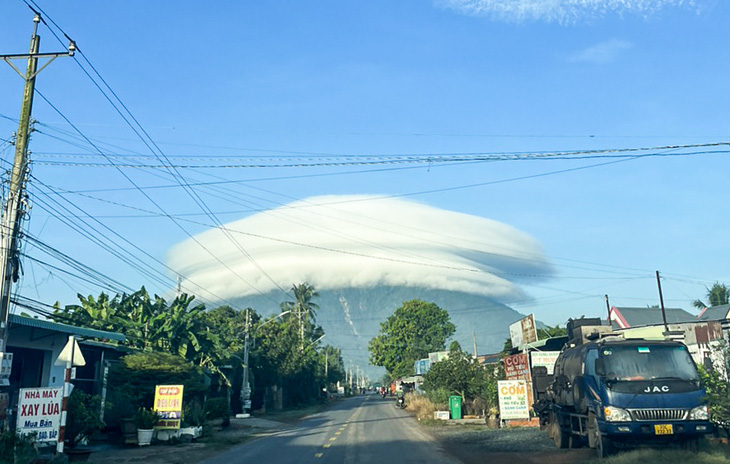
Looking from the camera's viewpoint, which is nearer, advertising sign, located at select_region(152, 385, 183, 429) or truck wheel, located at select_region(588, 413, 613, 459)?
truck wheel, located at select_region(588, 413, 613, 459)

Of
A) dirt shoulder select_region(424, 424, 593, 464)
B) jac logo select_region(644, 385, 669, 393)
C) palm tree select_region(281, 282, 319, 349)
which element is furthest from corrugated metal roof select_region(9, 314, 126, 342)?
palm tree select_region(281, 282, 319, 349)

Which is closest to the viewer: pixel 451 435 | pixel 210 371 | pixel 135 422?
pixel 135 422

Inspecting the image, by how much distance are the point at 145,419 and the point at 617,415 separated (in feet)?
58.8

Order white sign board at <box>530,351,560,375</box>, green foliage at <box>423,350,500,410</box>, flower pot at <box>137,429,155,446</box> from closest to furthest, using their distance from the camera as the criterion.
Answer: flower pot at <box>137,429,155,446</box>
white sign board at <box>530,351,560,375</box>
green foliage at <box>423,350,500,410</box>

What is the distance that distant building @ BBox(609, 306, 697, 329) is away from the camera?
60.1 m

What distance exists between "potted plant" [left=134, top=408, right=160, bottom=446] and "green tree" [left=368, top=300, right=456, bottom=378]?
257ft

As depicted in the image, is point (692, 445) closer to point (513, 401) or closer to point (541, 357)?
point (513, 401)

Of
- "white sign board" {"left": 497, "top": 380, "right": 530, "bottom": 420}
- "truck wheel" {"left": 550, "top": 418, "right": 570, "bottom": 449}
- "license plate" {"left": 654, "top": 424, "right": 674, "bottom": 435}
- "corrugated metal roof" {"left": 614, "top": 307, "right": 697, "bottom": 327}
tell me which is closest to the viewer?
"license plate" {"left": 654, "top": 424, "right": 674, "bottom": 435}

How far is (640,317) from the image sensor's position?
204 feet

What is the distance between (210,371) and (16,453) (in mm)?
27224

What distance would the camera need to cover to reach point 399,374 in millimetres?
100125

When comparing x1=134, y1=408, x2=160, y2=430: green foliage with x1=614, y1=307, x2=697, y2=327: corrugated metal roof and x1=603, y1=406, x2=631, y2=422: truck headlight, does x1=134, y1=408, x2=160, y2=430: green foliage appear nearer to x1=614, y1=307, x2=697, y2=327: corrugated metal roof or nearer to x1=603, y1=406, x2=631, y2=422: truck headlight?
x1=603, y1=406, x2=631, y2=422: truck headlight

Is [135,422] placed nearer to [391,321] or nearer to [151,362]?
[151,362]

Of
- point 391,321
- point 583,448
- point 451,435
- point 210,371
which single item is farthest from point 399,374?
point 583,448
